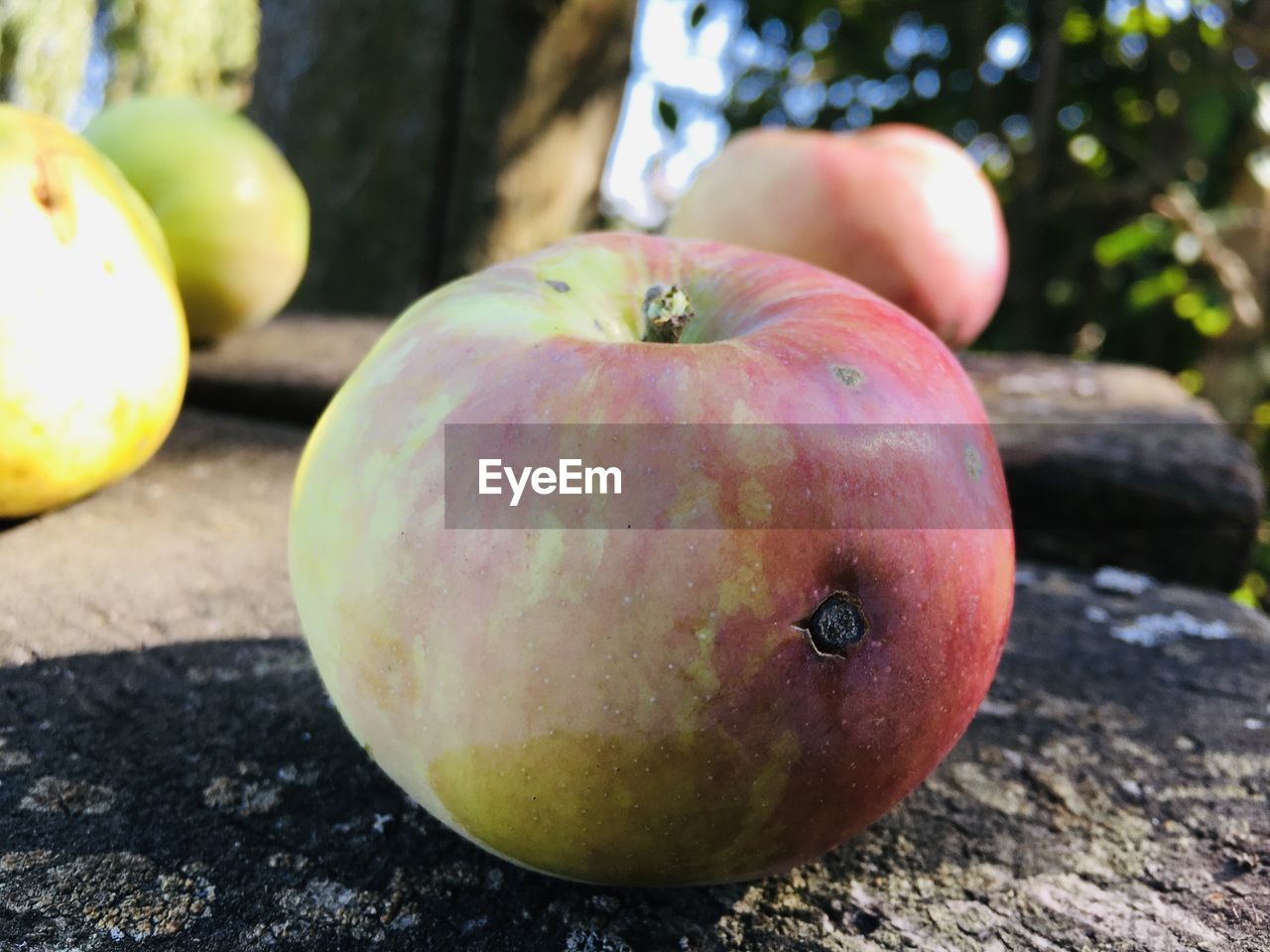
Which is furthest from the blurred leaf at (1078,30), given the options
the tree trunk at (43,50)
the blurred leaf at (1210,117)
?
the tree trunk at (43,50)

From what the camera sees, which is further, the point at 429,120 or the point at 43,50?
the point at 43,50

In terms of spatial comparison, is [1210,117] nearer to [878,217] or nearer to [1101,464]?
[878,217]

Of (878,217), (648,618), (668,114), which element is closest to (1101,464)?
(878,217)

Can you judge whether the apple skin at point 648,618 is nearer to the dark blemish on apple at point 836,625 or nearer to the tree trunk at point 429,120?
the dark blemish on apple at point 836,625

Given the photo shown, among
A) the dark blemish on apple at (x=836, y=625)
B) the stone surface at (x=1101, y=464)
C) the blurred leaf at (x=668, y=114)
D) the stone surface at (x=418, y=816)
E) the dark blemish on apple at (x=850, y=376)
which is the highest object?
the dark blemish on apple at (x=850, y=376)

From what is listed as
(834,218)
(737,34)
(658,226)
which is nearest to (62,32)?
(658,226)

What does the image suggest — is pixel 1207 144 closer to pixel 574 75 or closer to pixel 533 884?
pixel 574 75
